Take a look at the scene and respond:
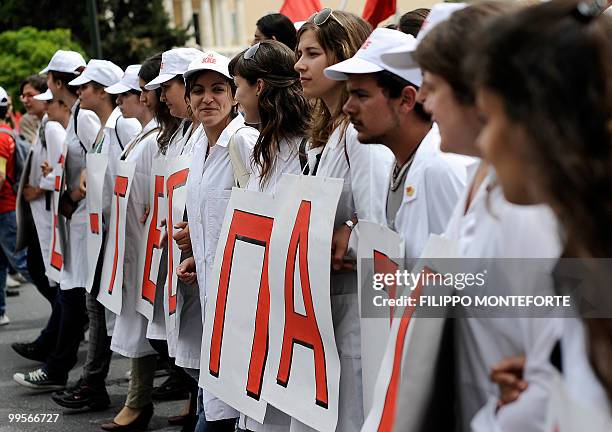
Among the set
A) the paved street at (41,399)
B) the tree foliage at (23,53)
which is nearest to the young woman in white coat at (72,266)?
the paved street at (41,399)

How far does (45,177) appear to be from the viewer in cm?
893

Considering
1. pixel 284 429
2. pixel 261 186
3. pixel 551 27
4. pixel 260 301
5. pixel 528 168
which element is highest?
pixel 551 27

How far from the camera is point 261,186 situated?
469cm

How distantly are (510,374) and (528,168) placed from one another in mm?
493

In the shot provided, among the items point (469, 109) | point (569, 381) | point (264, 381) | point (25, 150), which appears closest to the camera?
point (569, 381)

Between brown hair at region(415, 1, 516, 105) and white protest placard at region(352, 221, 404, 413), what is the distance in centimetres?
89

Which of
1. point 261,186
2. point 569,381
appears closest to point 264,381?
point 261,186

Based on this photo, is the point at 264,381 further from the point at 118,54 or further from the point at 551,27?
the point at 118,54

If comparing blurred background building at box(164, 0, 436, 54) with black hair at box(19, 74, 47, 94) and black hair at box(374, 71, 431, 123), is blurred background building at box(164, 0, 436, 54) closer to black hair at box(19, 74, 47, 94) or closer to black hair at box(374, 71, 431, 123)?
black hair at box(19, 74, 47, 94)

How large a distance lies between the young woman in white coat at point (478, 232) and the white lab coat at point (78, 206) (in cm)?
536

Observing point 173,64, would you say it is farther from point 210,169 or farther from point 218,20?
point 218,20

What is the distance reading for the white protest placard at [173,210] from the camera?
572cm

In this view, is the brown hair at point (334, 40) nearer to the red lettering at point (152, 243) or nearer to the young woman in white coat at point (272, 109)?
the young woman in white coat at point (272, 109)

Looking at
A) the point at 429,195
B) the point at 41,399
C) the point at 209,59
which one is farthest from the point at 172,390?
the point at 429,195
